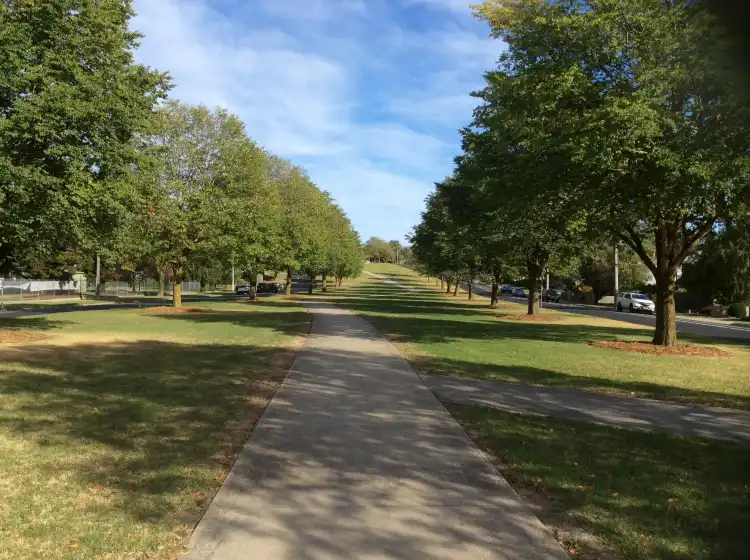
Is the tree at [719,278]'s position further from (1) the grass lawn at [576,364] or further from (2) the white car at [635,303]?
(1) the grass lawn at [576,364]

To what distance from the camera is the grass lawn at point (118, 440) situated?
3904 millimetres

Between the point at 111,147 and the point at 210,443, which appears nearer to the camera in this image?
the point at 210,443

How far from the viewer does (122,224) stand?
56.1 ft

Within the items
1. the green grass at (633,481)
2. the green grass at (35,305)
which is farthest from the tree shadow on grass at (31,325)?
the green grass at (633,481)

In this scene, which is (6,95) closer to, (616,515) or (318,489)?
(318,489)

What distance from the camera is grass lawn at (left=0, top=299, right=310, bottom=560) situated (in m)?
3.90

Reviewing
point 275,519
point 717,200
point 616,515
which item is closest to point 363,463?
point 275,519

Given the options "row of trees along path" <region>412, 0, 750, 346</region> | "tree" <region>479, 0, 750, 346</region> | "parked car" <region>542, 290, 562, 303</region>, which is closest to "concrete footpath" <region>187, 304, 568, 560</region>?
"row of trees along path" <region>412, 0, 750, 346</region>

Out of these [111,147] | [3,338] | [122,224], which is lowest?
[3,338]

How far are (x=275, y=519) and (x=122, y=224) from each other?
14932 millimetres

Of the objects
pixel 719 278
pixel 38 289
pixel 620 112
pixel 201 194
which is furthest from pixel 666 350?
pixel 38 289

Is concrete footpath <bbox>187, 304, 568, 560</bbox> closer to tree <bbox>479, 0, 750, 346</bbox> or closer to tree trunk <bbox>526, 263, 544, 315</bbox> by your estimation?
tree <bbox>479, 0, 750, 346</bbox>

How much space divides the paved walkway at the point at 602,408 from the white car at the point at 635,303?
120ft

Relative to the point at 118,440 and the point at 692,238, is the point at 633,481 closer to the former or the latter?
the point at 118,440
